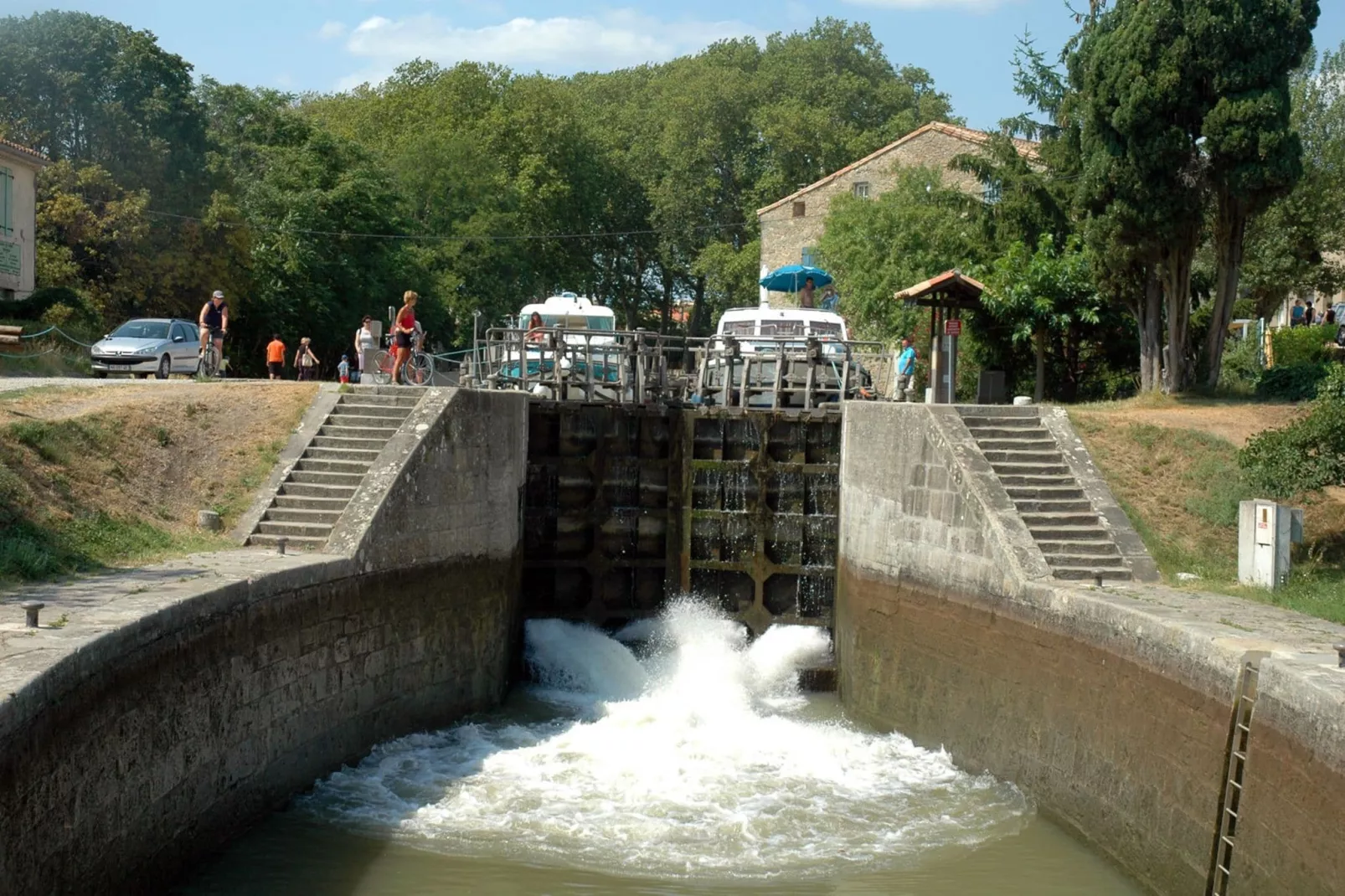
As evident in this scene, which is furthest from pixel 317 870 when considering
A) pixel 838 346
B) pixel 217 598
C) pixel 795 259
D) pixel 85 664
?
pixel 795 259

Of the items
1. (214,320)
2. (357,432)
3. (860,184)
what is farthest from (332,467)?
A: (860,184)

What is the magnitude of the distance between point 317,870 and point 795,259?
38507 mm

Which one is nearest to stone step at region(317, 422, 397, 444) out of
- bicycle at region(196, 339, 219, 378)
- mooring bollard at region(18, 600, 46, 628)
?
bicycle at region(196, 339, 219, 378)

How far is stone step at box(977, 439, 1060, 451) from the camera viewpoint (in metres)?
15.8

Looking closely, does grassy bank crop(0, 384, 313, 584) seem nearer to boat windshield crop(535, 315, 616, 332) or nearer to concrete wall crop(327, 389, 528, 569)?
concrete wall crop(327, 389, 528, 569)

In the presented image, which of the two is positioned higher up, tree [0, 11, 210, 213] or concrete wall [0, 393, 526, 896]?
tree [0, 11, 210, 213]

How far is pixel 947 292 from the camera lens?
2067 cm

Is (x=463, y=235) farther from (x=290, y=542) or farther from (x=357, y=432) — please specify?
(x=290, y=542)

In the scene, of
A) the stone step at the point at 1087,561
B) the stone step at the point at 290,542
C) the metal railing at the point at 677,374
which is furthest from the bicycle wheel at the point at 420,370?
the stone step at the point at 1087,561

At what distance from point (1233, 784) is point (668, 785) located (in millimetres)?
5232

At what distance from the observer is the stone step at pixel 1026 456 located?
15570 mm

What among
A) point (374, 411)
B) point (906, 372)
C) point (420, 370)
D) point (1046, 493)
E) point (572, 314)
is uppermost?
point (572, 314)

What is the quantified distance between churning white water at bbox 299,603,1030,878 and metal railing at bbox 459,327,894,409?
351cm

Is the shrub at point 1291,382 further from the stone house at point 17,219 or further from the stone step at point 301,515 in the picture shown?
the stone house at point 17,219
